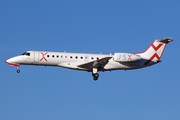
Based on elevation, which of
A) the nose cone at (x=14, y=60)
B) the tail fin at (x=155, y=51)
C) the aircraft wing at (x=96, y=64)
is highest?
the tail fin at (x=155, y=51)

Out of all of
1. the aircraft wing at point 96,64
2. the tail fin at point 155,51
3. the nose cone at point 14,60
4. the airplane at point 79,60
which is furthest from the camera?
the tail fin at point 155,51

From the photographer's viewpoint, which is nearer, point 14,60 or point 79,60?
point 14,60

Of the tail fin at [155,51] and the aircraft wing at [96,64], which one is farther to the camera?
the tail fin at [155,51]

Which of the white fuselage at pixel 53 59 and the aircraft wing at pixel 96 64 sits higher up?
the white fuselage at pixel 53 59

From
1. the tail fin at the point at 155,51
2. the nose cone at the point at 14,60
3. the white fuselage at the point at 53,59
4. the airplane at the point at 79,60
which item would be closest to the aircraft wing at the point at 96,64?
the airplane at the point at 79,60

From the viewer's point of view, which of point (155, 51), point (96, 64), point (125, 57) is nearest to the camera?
point (96, 64)

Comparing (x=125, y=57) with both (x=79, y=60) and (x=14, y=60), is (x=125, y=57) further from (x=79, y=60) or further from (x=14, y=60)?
(x=14, y=60)

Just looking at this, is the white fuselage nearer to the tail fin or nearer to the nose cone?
the nose cone

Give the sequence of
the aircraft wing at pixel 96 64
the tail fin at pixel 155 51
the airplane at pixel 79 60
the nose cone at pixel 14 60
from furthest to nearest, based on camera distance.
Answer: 1. the tail fin at pixel 155 51
2. the nose cone at pixel 14 60
3. the airplane at pixel 79 60
4. the aircraft wing at pixel 96 64

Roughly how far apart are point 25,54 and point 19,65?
1.39 meters

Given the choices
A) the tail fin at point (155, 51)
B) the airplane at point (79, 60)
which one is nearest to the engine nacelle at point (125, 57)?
the airplane at point (79, 60)

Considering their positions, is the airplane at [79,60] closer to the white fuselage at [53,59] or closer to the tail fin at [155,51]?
the white fuselage at [53,59]

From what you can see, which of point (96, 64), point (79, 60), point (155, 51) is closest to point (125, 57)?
point (96, 64)

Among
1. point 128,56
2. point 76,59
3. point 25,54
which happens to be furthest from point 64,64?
point 128,56
